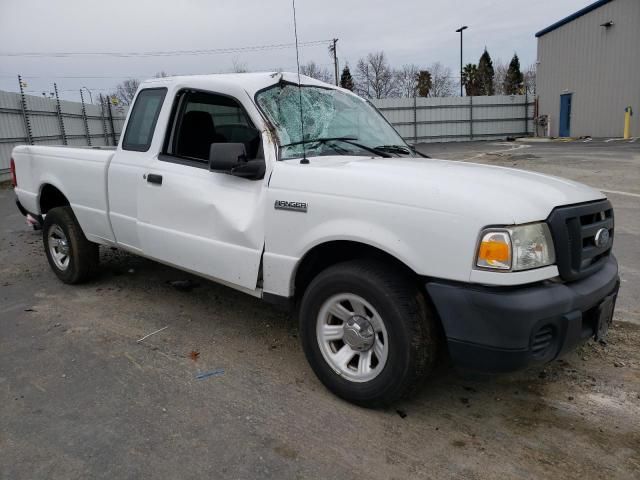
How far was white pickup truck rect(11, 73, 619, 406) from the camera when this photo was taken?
242 centimetres

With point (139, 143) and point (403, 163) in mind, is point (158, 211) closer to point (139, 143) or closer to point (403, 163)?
point (139, 143)

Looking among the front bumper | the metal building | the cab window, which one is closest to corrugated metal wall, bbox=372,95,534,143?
the metal building

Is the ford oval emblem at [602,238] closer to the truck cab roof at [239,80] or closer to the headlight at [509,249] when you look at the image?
the headlight at [509,249]

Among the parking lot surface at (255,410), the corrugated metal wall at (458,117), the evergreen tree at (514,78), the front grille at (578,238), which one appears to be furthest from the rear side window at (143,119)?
the evergreen tree at (514,78)

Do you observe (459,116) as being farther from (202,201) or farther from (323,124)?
(202,201)

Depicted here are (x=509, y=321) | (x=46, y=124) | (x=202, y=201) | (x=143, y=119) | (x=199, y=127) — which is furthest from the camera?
(x=46, y=124)

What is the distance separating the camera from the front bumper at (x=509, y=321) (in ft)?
7.73

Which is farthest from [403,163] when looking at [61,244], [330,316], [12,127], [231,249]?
[12,127]

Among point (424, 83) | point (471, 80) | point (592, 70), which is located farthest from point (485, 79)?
point (592, 70)

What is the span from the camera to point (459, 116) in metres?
31.3

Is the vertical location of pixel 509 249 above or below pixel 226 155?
below

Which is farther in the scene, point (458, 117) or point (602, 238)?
point (458, 117)

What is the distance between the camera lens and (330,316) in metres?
3.00

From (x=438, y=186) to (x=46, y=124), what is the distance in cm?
2160
